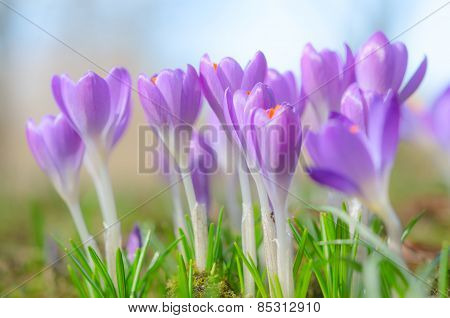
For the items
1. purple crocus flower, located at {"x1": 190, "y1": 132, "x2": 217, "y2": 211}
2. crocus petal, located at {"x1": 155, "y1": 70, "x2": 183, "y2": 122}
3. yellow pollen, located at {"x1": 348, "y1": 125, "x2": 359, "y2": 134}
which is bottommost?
purple crocus flower, located at {"x1": 190, "y1": 132, "x2": 217, "y2": 211}

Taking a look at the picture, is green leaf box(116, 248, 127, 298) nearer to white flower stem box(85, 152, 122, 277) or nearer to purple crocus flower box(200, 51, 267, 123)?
white flower stem box(85, 152, 122, 277)

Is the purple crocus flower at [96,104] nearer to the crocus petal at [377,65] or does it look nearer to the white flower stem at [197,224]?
the white flower stem at [197,224]

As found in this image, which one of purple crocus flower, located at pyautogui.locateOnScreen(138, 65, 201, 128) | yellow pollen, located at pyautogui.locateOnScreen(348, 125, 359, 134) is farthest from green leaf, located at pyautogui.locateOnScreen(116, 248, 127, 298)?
yellow pollen, located at pyautogui.locateOnScreen(348, 125, 359, 134)

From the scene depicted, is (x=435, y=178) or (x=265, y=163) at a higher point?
(x=265, y=163)

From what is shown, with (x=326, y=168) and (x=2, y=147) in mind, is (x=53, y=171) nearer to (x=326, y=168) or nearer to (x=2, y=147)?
(x=326, y=168)

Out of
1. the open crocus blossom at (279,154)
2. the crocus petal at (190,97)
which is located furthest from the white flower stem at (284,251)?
the crocus petal at (190,97)

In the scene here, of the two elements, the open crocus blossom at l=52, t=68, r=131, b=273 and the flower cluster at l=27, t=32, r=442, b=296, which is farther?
the open crocus blossom at l=52, t=68, r=131, b=273
